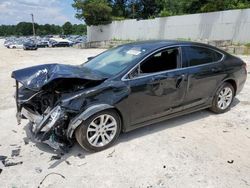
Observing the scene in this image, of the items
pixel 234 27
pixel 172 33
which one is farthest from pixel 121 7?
pixel 234 27

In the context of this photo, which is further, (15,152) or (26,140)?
(26,140)

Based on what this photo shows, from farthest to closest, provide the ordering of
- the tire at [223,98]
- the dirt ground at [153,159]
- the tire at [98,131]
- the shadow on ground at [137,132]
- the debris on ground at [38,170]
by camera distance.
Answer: the tire at [223,98] → the shadow on ground at [137,132] → the tire at [98,131] → the debris on ground at [38,170] → the dirt ground at [153,159]

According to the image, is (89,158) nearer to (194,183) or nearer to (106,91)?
(106,91)

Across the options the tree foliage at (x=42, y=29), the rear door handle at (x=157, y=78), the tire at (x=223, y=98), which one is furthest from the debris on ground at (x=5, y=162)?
the tree foliage at (x=42, y=29)

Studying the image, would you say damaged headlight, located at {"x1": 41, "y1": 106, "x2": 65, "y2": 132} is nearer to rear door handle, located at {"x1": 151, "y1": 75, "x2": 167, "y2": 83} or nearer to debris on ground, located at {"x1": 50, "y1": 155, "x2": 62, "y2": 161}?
debris on ground, located at {"x1": 50, "y1": 155, "x2": 62, "y2": 161}

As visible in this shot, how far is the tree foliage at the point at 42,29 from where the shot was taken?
4372 inches

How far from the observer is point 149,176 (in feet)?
10.6

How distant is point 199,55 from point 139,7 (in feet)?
125

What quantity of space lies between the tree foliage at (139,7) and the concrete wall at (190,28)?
1.12 meters

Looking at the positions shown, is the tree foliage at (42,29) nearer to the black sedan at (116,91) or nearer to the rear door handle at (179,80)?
the black sedan at (116,91)

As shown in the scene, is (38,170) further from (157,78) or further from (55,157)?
(157,78)

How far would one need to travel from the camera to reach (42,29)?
116062 millimetres

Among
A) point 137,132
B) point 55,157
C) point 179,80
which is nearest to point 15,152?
point 55,157

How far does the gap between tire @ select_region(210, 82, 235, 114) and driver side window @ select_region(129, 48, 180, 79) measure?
1.18 metres
